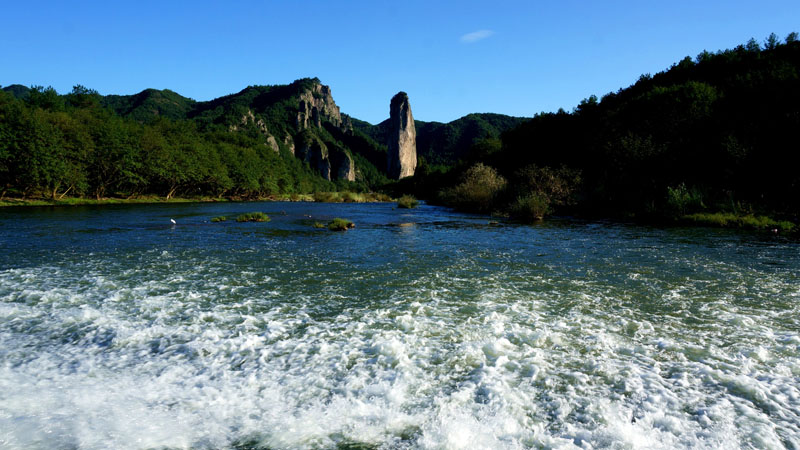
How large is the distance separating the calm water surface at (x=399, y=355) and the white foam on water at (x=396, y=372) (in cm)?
3

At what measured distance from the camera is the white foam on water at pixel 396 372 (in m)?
4.32

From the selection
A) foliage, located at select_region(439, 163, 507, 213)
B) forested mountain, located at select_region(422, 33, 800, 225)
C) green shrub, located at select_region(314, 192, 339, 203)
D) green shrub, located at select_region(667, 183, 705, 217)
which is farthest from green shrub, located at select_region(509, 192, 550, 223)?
green shrub, located at select_region(314, 192, 339, 203)

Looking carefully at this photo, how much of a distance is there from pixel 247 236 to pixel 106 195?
193 ft

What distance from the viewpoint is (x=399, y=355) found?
6332mm

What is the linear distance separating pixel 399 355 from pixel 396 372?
552 millimetres

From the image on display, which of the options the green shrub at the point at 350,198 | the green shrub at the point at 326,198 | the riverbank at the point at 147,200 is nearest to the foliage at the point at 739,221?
the riverbank at the point at 147,200

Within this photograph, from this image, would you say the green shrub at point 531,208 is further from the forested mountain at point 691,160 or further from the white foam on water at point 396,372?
the white foam on water at point 396,372

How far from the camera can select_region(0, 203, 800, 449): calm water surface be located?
14.4 feet

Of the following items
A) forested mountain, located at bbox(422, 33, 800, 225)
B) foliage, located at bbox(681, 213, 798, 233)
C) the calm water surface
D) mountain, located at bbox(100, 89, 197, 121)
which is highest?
mountain, located at bbox(100, 89, 197, 121)

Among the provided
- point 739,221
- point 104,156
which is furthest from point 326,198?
point 739,221

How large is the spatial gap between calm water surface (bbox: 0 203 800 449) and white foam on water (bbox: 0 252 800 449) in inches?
1.2

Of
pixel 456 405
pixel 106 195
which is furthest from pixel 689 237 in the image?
pixel 106 195

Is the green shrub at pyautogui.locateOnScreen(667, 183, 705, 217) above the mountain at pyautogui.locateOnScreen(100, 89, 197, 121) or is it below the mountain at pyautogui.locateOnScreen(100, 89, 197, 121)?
below

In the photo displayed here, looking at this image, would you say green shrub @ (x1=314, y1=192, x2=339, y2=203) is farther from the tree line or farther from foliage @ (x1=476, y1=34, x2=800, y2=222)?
foliage @ (x1=476, y1=34, x2=800, y2=222)
